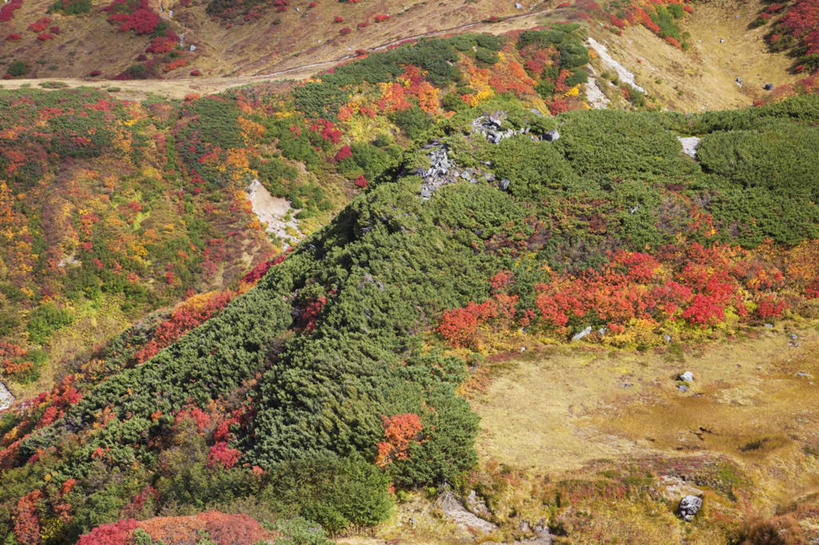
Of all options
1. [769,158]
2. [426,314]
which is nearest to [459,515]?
[426,314]

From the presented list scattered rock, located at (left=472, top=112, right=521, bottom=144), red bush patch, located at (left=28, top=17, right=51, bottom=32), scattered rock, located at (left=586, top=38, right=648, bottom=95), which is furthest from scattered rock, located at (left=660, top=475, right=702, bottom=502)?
red bush patch, located at (left=28, top=17, right=51, bottom=32)

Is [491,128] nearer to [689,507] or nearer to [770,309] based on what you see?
[770,309]

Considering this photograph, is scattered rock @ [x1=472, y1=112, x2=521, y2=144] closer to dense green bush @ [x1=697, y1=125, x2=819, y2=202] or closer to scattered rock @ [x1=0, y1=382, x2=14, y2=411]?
dense green bush @ [x1=697, y1=125, x2=819, y2=202]

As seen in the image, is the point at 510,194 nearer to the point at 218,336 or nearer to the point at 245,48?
the point at 218,336

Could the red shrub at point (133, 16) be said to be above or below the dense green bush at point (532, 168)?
above

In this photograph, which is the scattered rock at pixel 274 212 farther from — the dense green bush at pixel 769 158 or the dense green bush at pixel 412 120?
the dense green bush at pixel 769 158

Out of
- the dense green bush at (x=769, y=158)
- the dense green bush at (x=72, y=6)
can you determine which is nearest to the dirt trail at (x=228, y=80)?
the dense green bush at (x=72, y=6)
